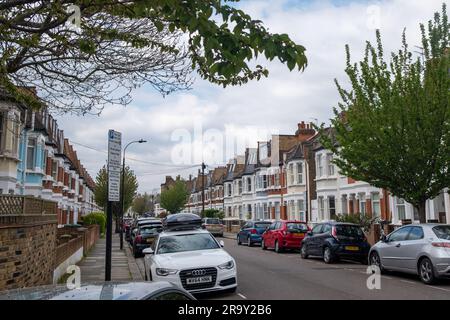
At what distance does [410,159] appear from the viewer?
49.9 ft

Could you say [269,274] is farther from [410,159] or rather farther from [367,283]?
[410,159]

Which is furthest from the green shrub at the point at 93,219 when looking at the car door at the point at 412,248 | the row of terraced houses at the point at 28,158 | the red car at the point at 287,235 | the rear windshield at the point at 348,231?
the car door at the point at 412,248

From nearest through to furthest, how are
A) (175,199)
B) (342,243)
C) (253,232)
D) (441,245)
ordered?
(441,245) → (342,243) → (253,232) → (175,199)

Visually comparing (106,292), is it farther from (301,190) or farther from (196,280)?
(301,190)

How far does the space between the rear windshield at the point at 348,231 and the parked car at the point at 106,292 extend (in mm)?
14909

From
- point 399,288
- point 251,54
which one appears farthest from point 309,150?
point 251,54

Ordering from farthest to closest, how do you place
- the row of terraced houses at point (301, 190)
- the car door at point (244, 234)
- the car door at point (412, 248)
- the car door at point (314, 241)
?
1. the car door at point (244, 234)
2. the row of terraced houses at point (301, 190)
3. the car door at point (314, 241)
4. the car door at point (412, 248)

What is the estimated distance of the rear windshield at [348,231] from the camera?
58.4 ft

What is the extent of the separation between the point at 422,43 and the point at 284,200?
27922 millimetres

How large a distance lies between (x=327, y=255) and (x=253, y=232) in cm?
1186

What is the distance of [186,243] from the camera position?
11469 mm

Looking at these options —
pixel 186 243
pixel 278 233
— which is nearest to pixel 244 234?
pixel 278 233

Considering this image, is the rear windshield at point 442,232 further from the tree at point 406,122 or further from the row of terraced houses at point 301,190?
the row of terraced houses at point 301,190

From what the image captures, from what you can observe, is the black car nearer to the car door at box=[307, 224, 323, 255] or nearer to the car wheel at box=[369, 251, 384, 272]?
the car door at box=[307, 224, 323, 255]
